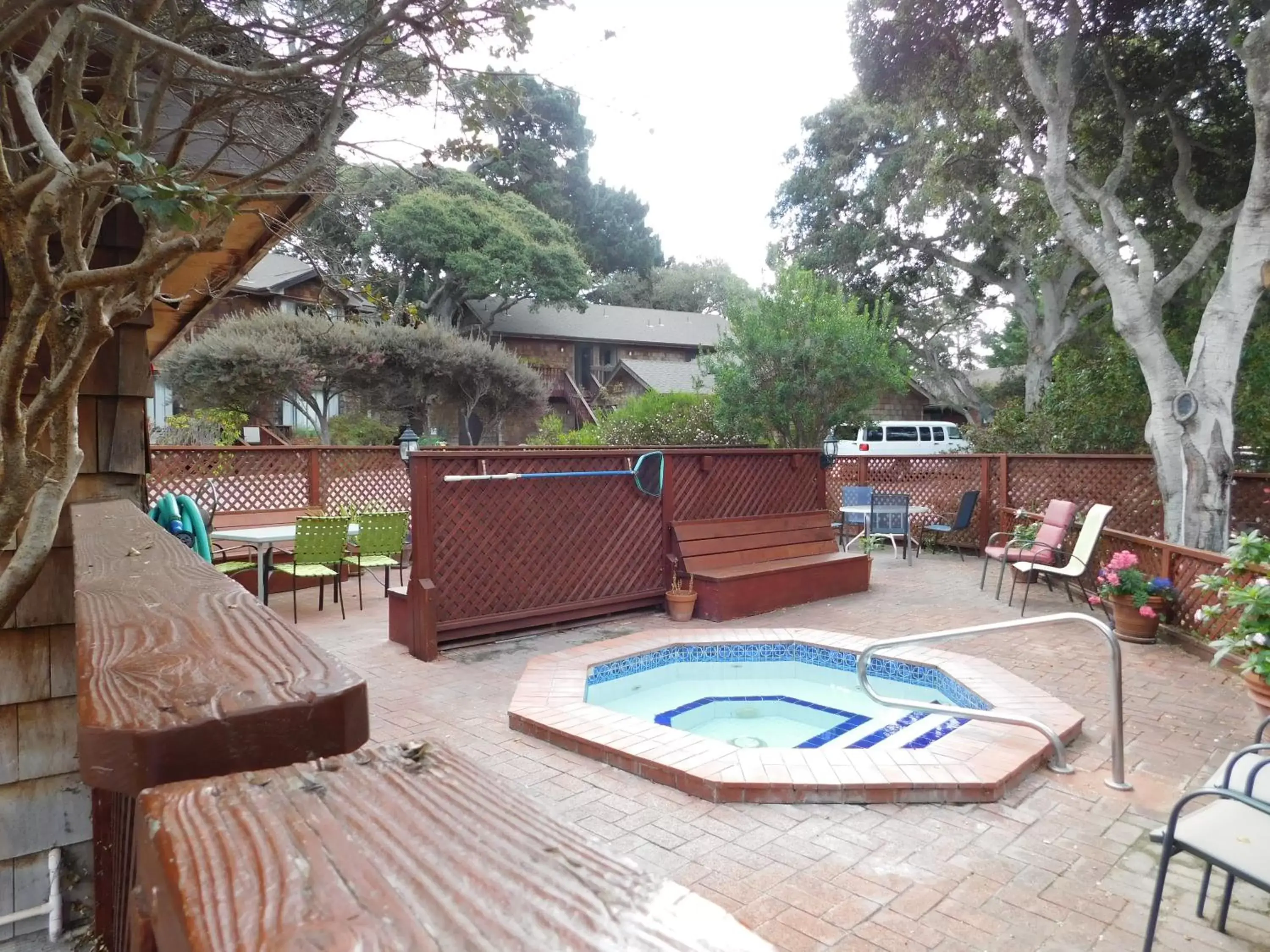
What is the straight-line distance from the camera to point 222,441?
43.7 ft

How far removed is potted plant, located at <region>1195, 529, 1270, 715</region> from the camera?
3432 mm

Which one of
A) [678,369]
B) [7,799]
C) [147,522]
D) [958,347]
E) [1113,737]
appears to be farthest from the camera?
[958,347]

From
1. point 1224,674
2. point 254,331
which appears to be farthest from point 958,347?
point 1224,674

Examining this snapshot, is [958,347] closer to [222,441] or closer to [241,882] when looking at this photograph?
[222,441]

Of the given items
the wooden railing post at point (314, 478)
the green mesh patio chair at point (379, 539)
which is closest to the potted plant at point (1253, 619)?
the green mesh patio chair at point (379, 539)

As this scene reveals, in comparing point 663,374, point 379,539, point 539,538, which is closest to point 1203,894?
point 539,538

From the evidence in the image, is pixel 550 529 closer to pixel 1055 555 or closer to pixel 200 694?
pixel 1055 555

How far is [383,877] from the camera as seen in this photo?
44cm

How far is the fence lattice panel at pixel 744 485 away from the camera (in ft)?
22.4

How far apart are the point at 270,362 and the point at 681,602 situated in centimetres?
1333

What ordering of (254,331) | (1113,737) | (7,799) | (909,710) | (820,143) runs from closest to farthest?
(7,799), (1113,737), (909,710), (254,331), (820,143)

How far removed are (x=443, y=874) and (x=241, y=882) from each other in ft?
0.36

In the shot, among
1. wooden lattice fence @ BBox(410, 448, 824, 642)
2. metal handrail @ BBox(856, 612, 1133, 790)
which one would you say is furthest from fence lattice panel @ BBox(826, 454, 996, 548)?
metal handrail @ BBox(856, 612, 1133, 790)

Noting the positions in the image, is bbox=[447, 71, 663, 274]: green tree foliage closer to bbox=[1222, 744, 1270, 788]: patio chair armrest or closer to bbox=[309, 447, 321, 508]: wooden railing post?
bbox=[309, 447, 321, 508]: wooden railing post
